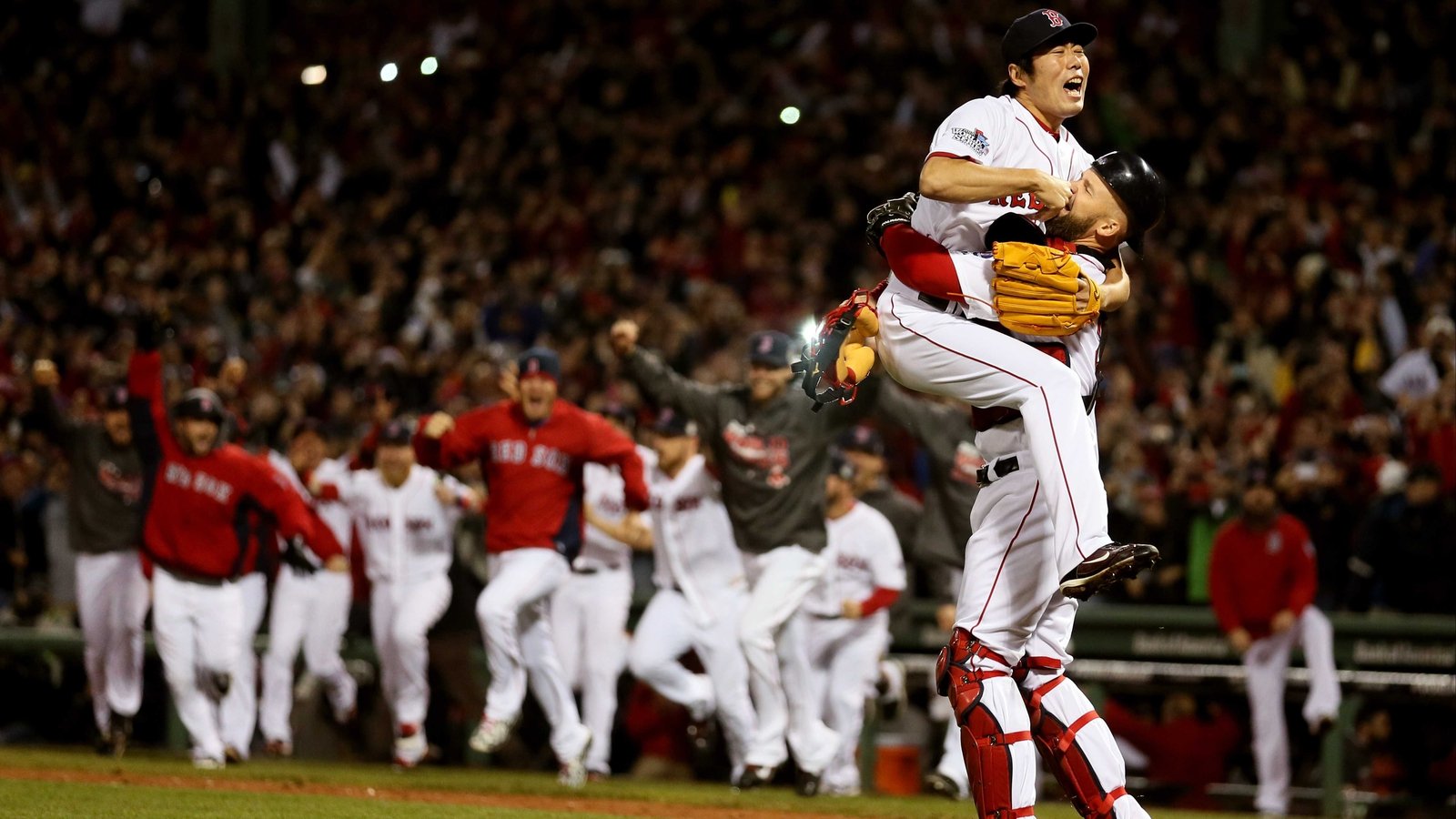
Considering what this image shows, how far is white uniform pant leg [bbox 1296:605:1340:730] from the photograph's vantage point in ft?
33.3

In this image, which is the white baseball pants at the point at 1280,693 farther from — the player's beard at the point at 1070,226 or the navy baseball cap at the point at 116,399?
the navy baseball cap at the point at 116,399

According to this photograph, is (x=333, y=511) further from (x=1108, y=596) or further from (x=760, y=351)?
(x=1108, y=596)

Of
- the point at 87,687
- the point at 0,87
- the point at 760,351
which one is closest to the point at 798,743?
the point at 760,351

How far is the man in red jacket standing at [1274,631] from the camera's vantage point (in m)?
10.2

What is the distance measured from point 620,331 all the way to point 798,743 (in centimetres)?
241

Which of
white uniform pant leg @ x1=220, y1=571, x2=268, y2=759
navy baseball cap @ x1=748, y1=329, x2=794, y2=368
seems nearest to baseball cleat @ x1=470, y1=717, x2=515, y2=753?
white uniform pant leg @ x1=220, y1=571, x2=268, y2=759

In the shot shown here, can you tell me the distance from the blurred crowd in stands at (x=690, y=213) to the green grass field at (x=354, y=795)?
10.9ft

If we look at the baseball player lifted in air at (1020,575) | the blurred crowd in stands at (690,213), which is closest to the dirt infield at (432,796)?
the baseball player lifted in air at (1020,575)

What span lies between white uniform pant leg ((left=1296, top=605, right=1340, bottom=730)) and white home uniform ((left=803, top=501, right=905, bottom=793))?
2.18 meters

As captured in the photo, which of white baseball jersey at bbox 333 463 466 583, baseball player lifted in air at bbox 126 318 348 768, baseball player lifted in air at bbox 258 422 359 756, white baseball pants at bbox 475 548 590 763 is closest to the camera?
white baseball pants at bbox 475 548 590 763

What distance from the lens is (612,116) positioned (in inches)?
729

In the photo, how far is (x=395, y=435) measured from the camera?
11547 millimetres

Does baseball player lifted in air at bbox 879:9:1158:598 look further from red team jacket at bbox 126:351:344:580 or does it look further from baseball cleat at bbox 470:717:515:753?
red team jacket at bbox 126:351:344:580

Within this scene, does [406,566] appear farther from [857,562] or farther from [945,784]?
[945,784]
